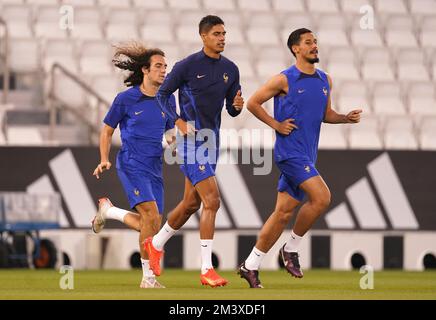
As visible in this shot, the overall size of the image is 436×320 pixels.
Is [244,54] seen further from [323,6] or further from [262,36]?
[323,6]

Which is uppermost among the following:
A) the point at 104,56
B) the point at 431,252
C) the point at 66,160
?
the point at 104,56

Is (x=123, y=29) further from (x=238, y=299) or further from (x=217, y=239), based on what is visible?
(x=238, y=299)

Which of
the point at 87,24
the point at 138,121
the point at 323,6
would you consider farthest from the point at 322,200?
the point at 323,6

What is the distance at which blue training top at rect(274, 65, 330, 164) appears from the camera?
12.1 meters

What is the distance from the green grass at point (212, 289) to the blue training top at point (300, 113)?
123cm

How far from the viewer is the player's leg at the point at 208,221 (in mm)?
11844

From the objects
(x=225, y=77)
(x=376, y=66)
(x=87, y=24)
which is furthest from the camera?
(x=376, y=66)

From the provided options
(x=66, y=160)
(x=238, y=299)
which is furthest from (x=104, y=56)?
(x=238, y=299)

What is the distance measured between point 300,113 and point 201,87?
0.91 meters

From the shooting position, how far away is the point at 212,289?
39.8ft

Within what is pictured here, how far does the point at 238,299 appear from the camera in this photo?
10.3 metres

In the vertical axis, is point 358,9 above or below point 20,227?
above
